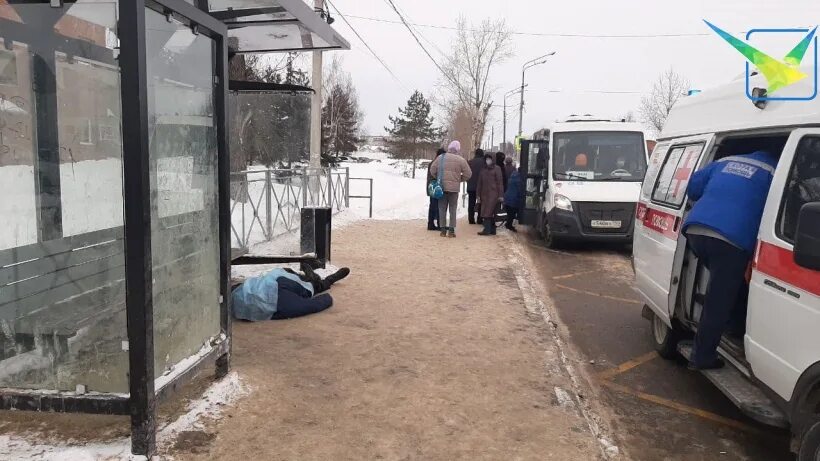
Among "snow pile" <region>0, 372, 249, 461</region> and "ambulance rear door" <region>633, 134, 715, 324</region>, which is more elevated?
"ambulance rear door" <region>633, 134, 715, 324</region>

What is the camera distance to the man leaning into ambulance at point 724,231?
12.3 feet

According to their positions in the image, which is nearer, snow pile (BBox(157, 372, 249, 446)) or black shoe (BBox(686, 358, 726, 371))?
snow pile (BBox(157, 372, 249, 446))

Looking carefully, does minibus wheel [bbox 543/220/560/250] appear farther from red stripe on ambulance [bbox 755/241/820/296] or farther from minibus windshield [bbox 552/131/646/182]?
red stripe on ambulance [bbox 755/241/820/296]

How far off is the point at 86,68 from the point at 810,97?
385 centimetres

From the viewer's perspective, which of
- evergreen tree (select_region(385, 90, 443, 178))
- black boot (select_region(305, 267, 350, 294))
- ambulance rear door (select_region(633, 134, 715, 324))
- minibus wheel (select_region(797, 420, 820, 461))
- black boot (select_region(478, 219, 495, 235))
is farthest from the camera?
evergreen tree (select_region(385, 90, 443, 178))

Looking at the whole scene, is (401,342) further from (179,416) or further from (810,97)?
(810,97)

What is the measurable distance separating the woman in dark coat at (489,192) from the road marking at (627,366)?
22.1 ft

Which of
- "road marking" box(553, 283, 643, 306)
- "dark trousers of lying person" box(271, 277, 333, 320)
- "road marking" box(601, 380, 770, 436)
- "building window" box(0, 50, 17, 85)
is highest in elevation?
"building window" box(0, 50, 17, 85)

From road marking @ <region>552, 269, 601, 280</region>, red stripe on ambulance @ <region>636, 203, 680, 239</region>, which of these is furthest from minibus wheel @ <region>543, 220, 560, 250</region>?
red stripe on ambulance @ <region>636, 203, 680, 239</region>

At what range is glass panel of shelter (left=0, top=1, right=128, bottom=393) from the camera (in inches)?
123

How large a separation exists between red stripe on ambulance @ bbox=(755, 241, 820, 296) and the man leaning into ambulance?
245 mm

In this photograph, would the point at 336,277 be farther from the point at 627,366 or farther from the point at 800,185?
the point at 800,185

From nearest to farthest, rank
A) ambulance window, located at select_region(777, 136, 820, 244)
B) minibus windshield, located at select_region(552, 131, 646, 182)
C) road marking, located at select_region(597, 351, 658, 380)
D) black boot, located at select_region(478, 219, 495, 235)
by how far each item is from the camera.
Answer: ambulance window, located at select_region(777, 136, 820, 244) < road marking, located at select_region(597, 351, 658, 380) < minibus windshield, located at select_region(552, 131, 646, 182) < black boot, located at select_region(478, 219, 495, 235)

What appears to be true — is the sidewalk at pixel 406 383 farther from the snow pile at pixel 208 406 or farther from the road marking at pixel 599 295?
the road marking at pixel 599 295
